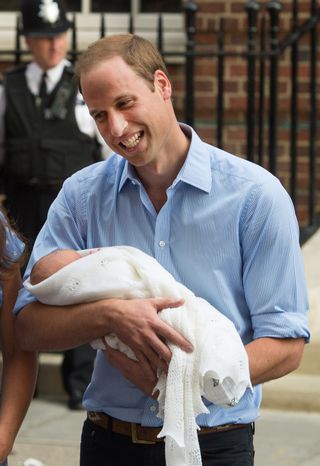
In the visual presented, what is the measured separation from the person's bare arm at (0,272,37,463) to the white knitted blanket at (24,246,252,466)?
0.23 metres

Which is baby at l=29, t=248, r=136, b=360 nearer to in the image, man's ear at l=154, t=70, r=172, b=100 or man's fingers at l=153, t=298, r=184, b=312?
man's fingers at l=153, t=298, r=184, b=312

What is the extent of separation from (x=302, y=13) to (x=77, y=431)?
3.59 m

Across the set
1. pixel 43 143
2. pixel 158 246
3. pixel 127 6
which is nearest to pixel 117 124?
pixel 158 246

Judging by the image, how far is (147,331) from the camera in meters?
3.02

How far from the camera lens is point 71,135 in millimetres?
7477

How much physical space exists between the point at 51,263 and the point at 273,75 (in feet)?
16.4

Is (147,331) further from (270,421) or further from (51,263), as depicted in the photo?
(270,421)

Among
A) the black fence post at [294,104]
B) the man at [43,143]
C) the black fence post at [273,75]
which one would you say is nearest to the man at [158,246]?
the man at [43,143]

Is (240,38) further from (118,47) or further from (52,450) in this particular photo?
(118,47)

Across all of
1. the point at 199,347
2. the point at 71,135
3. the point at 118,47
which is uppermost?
the point at 118,47

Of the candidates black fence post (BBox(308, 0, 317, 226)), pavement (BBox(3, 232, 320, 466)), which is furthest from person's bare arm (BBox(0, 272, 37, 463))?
black fence post (BBox(308, 0, 317, 226))

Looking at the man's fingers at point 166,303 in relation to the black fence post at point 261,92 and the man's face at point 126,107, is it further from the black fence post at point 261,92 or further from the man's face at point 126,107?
the black fence post at point 261,92

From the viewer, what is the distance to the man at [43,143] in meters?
7.46

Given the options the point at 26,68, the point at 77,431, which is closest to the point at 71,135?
the point at 26,68
